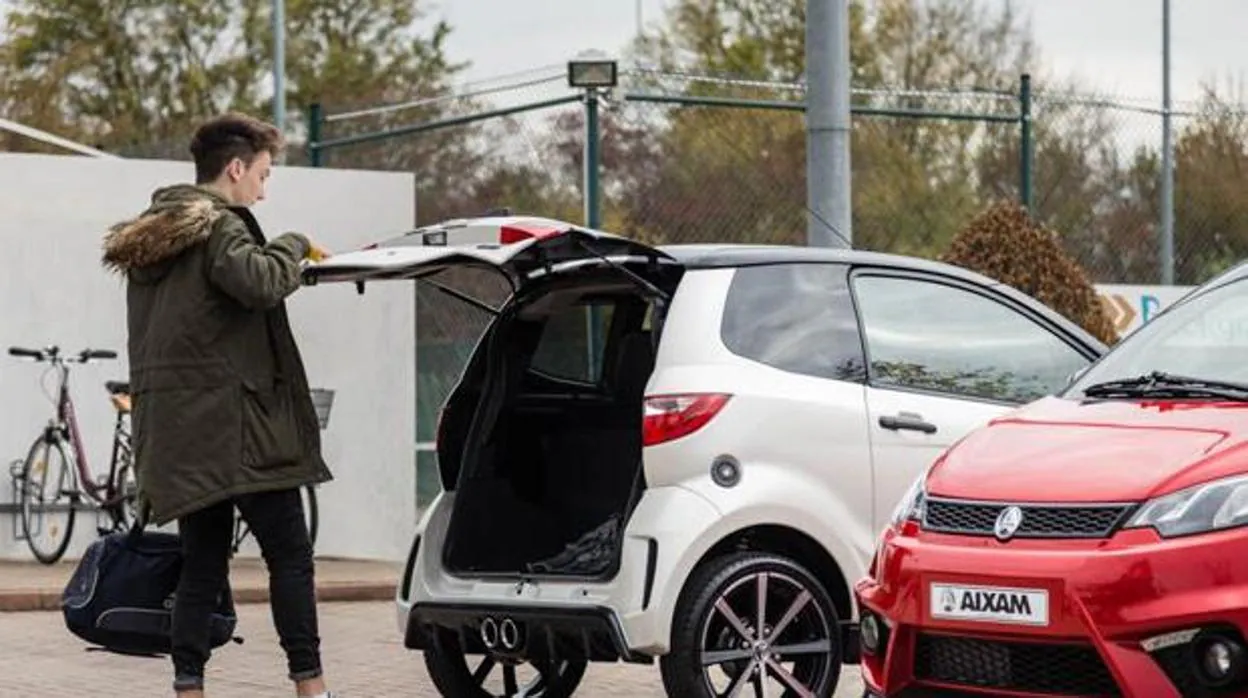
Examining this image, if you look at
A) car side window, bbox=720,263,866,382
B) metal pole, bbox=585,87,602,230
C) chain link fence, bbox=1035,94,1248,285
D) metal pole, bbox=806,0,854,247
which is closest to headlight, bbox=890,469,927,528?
car side window, bbox=720,263,866,382

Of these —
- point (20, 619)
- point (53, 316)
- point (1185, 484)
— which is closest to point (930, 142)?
point (53, 316)

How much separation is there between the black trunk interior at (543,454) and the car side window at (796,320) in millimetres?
486

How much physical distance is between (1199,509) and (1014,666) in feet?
2.11

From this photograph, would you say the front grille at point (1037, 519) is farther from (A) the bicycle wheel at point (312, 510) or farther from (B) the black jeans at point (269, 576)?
(A) the bicycle wheel at point (312, 510)

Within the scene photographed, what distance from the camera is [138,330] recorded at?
884 cm

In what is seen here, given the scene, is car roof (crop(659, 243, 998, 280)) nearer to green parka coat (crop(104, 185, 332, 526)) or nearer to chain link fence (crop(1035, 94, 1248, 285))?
green parka coat (crop(104, 185, 332, 526))

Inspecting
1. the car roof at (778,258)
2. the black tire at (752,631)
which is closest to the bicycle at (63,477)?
the car roof at (778,258)

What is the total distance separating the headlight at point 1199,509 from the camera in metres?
6.74

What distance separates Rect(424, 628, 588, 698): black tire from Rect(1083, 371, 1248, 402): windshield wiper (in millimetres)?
2131

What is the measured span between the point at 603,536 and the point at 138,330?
1.63 metres

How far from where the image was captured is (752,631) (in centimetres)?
870

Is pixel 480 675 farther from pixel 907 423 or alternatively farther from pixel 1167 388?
pixel 1167 388

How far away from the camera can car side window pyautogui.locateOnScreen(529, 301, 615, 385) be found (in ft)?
31.4

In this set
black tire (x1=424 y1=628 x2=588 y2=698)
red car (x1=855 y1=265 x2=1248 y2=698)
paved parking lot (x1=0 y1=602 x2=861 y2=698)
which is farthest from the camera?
paved parking lot (x1=0 y1=602 x2=861 y2=698)
